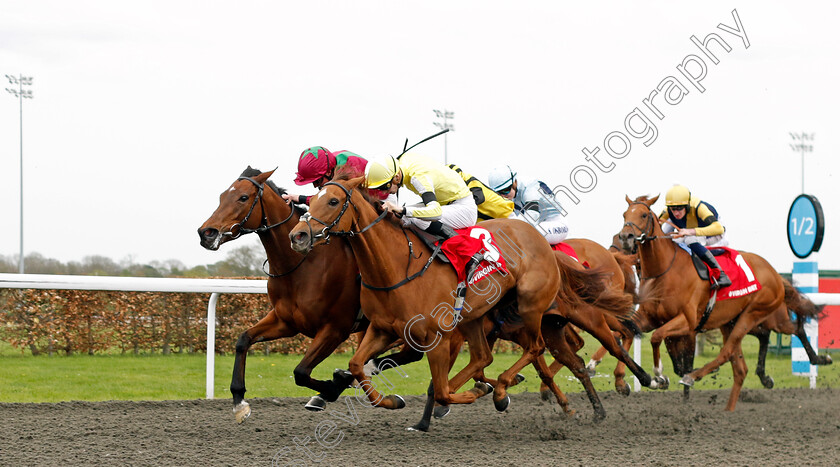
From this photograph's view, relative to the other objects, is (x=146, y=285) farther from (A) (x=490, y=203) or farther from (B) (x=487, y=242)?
(B) (x=487, y=242)

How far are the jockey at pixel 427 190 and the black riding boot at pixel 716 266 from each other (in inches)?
114

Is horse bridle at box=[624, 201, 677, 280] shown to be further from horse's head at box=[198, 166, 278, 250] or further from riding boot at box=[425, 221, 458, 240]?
horse's head at box=[198, 166, 278, 250]

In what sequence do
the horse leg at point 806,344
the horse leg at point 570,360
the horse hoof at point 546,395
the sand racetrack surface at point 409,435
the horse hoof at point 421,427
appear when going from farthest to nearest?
1. the horse leg at point 806,344
2. the horse hoof at point 546,395
3. the horse leg at point 570,360
4. the horse hoof at point 421,427
5. the sand racetrack surface at point 409,435

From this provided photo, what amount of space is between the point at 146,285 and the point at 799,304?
5.60m

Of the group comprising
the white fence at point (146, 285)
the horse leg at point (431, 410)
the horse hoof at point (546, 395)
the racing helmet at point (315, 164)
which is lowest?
the horse hoof at point (546, 395)

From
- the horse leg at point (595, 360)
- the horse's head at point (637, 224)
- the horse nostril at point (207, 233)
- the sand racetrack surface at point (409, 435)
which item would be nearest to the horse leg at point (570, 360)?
the sand racetrack surface at point (409, 435)

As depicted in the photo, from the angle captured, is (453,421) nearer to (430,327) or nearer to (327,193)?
(430,327)

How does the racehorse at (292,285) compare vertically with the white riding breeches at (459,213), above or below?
below

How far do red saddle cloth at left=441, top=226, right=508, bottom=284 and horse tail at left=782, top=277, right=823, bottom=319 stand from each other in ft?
13.5

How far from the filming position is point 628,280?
21.3ft

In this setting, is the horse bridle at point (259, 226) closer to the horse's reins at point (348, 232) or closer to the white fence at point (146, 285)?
the horse's reins at point (348, 232)

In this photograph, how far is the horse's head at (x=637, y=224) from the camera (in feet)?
20.5

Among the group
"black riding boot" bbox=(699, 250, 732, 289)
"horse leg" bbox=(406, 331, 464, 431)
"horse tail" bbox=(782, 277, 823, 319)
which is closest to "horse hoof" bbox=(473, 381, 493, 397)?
"horse leg" bbox=(406, 331, 464, 431)

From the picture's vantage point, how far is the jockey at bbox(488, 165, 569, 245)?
5637mm
